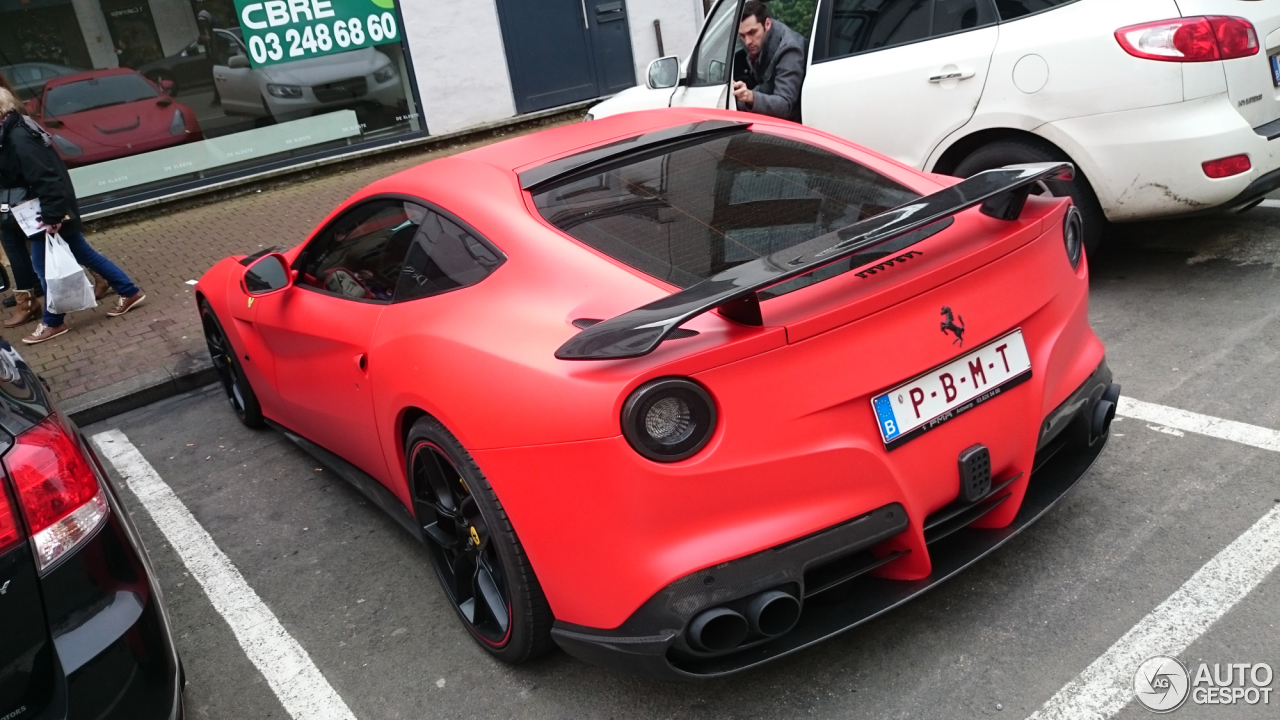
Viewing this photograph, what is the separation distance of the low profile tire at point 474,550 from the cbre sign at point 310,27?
28.1 feet

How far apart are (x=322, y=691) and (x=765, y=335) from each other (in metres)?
1.72

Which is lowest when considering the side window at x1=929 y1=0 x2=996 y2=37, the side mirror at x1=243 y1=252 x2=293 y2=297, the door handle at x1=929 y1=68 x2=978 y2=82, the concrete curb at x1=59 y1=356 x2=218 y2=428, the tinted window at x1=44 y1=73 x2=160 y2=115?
the concrete curb at x1=59 y1=356 x2=218 y2=428

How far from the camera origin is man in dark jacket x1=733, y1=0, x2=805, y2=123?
5.67 metres

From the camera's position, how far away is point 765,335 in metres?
2.28

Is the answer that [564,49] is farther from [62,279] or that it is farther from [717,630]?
[717,630]

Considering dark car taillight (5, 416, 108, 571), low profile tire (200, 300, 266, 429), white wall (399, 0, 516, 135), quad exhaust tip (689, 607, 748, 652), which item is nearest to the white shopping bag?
low profile tire (200, 300, 266, 429)

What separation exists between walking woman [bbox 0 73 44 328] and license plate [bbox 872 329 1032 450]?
20.4 feet

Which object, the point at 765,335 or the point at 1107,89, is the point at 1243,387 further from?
the point at 765,335

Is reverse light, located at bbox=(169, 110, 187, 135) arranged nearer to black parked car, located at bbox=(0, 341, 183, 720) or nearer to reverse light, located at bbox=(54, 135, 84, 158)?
reverse light, located at bbox=(54, 135, 84, 158)

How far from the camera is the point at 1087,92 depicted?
452 centimetres

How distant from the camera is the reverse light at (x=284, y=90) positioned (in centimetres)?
1045

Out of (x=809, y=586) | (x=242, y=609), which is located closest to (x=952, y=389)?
(x=809, y=586)

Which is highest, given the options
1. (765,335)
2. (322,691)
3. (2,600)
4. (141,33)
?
(141,33)

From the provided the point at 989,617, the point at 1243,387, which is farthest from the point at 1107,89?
the point at 989,617
